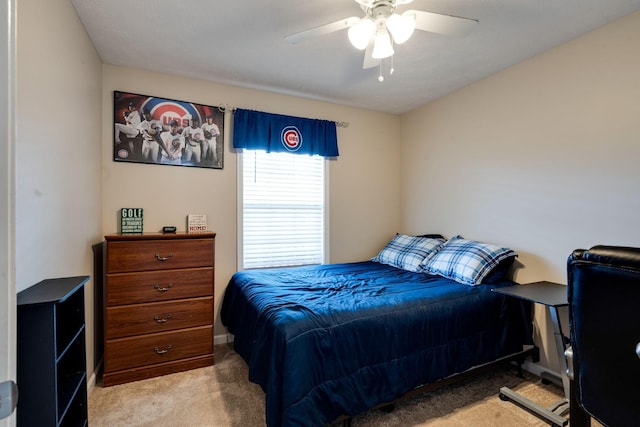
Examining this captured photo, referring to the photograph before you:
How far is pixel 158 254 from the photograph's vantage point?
2.30 meters

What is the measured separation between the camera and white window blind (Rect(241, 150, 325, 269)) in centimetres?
306

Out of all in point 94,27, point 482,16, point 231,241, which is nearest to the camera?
point 482,16

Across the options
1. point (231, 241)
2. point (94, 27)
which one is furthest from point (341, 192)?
point (94, 27)

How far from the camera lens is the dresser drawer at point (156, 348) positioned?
2178 mm

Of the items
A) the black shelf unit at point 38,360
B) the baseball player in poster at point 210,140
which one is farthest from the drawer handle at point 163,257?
the black shelf unit at point 38,360

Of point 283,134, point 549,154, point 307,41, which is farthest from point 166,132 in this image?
point 549,154

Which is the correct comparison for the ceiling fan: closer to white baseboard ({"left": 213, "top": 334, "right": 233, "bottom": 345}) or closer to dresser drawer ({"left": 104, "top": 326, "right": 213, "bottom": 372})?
dresser drawer ({"left": 104, "top": 326, "right": 213, "bottom": 372})

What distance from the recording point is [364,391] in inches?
66.3

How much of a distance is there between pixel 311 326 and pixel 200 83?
249 centimetres

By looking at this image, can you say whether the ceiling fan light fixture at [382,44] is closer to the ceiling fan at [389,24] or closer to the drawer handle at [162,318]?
the ceiling fan at [389,24]

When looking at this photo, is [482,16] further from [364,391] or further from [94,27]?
[94,27]

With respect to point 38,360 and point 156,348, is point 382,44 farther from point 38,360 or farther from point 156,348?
point 156,348

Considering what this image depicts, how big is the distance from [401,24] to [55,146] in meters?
1.92

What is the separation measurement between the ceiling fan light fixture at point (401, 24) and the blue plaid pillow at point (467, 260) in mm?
1824
